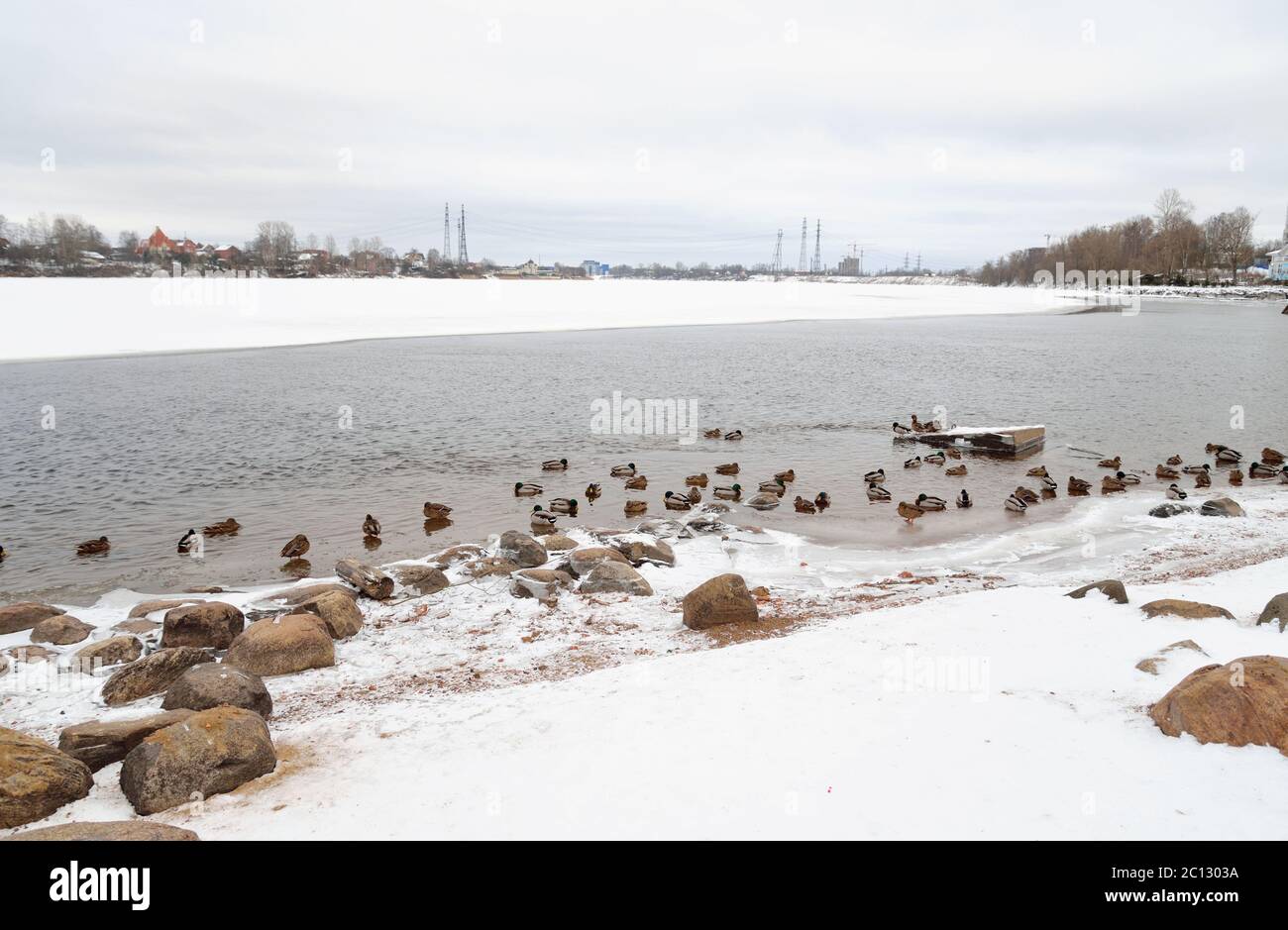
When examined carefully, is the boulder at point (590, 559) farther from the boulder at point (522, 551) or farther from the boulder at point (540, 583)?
the boulder at point (522, 551)

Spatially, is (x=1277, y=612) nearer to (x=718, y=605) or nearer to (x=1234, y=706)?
(x=1234, y=706)

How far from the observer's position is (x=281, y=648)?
7.33 metres

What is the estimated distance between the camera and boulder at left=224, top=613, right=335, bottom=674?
724 cm

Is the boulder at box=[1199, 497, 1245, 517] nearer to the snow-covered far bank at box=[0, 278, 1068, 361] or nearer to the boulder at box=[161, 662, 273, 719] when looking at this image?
the boulder at box=[161, 662, 273, 719]

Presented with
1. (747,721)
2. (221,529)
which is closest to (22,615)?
(221,529)

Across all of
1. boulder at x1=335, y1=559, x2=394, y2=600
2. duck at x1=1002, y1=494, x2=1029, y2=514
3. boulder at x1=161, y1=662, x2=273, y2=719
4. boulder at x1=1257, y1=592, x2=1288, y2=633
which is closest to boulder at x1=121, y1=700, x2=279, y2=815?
boulder at x1=161, y1=662, x2=273, y2=719

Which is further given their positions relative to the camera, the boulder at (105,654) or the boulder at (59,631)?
the boulder at (59,631)

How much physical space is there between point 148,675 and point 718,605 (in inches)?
201

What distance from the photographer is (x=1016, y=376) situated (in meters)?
32.7

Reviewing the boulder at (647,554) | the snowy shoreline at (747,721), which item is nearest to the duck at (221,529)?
the snowy shoreline at (747,721)

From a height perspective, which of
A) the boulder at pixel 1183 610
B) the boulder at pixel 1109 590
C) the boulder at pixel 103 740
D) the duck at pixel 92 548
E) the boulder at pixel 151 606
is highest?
the boulder at pixel 1183 610

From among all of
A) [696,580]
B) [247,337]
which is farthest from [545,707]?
[247,337]

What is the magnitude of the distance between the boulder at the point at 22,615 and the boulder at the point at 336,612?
2.69 m

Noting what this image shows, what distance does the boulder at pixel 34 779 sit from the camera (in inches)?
184
